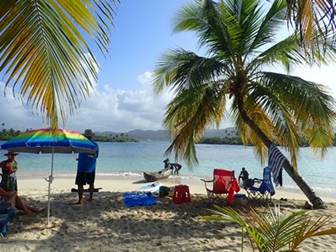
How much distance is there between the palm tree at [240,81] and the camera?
8.74m

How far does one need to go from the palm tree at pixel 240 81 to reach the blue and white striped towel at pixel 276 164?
0.89 ft

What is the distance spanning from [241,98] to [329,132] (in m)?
2.17

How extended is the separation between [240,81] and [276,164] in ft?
7.10

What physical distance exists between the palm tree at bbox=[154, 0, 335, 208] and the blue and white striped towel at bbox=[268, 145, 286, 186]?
0.89 feet

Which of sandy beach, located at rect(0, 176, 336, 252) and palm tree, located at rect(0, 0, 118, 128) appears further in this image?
sandy beach, located at rect(0, 176, 336, 252)

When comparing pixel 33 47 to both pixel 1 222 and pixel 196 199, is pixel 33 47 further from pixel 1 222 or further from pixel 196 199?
pixel 196 199

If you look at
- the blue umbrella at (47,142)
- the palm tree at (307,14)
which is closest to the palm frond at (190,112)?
the blue umbrella at (47,142)

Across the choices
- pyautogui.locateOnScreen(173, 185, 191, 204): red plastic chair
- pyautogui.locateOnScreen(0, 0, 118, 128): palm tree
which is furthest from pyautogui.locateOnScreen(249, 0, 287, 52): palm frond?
pyautogui.locateOnScreen(0, 0, 118, 128): palm tree

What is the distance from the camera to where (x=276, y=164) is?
9000mm

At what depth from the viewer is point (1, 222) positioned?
583 centimetres

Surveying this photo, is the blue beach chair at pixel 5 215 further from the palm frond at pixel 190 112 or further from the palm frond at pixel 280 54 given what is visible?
the palm frond at pixel 280 54

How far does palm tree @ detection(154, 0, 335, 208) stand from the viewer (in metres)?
8.74

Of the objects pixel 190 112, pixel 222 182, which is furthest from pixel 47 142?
pixel 222 182

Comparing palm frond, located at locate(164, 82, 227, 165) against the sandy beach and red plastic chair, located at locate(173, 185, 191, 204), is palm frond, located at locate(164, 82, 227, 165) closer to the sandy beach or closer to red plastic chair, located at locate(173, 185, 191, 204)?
red plastic chair, located at locate(173, 185, 191, 204)
